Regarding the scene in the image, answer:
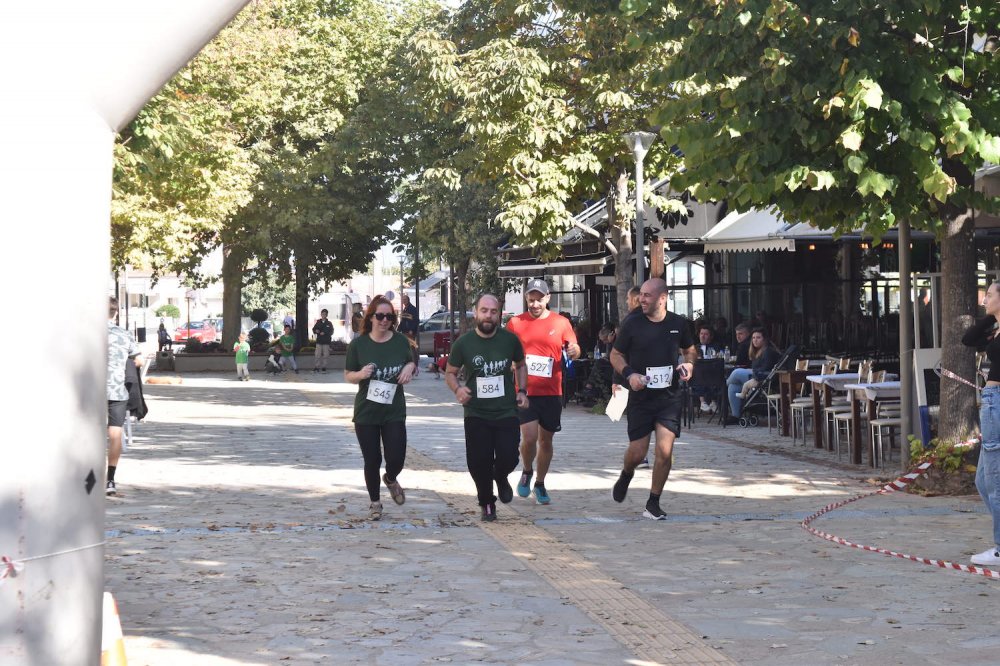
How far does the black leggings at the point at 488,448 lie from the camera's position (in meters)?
10.2

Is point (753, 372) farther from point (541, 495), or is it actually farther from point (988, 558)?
point (988, 558)

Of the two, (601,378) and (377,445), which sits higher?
A: (601,378)

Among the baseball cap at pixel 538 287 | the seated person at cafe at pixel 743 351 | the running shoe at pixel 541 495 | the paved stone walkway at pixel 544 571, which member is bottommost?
the paved stone walkway at pixel 544 571

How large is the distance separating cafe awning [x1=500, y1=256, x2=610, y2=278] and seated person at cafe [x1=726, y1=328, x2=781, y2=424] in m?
4.05

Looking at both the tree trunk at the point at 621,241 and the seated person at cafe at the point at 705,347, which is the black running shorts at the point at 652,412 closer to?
the seated person at cafe at the point at 705,347

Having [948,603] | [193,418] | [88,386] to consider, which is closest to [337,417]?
[193,418]

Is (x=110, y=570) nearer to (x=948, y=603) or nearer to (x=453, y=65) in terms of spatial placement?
(x=948, y=603)

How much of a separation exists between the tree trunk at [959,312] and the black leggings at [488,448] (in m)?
3.91

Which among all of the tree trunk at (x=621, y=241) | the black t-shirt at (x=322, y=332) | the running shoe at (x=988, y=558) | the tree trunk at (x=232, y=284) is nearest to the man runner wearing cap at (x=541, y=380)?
the running shoe at (x=988, y=558)

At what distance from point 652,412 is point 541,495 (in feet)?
4.58

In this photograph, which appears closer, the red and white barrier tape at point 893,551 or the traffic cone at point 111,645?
the traffic cone at point 111,645

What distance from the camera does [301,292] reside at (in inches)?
1781

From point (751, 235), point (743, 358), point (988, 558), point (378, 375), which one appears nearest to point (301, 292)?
point (743, 358)

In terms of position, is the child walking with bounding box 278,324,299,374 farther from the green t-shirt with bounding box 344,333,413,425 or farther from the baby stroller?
the green t-shirt with bounding box 344,333,413,425
